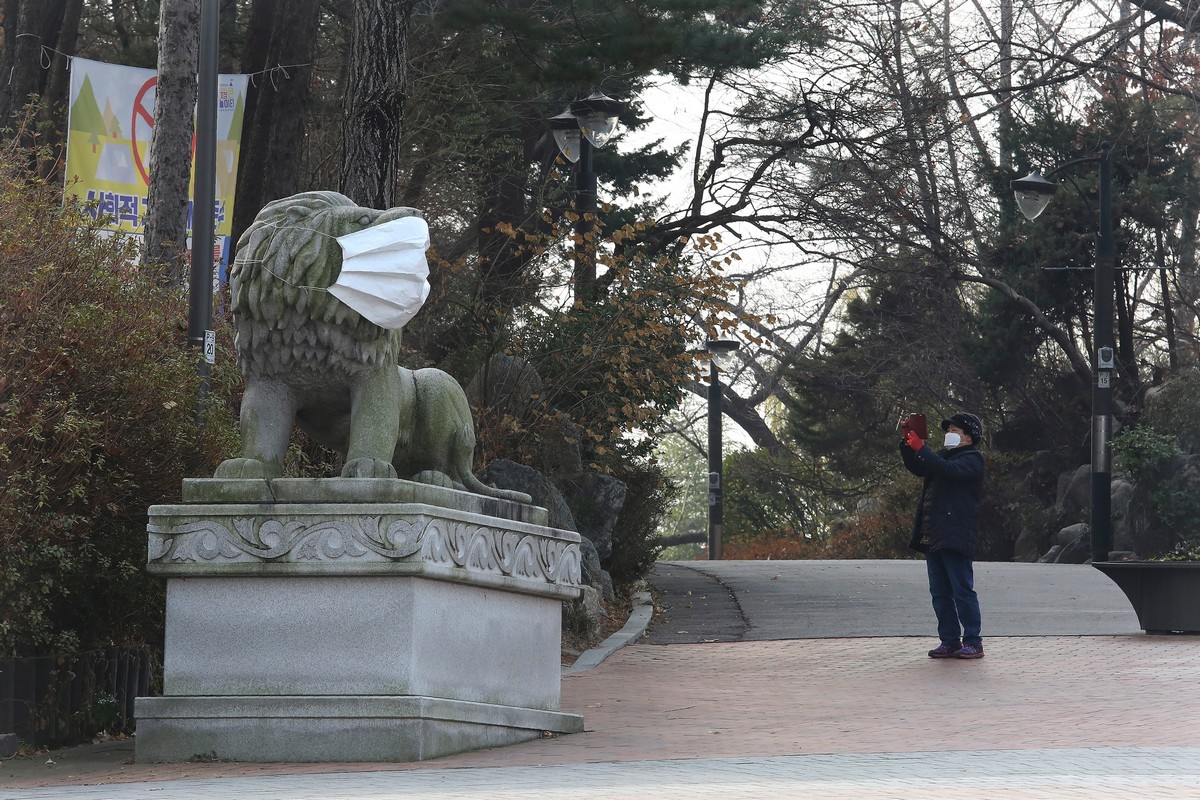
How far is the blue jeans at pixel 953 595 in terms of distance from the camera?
12070mm

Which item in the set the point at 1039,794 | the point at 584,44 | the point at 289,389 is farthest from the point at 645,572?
the point at 1039,794

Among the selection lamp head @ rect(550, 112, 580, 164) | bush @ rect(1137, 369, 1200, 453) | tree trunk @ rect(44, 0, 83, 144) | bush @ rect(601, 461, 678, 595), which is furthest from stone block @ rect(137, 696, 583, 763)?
bush @ rect(1137, 369, 1200, 453)

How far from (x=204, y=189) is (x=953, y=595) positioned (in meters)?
6.37

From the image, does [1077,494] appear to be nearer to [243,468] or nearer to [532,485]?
[532,485]

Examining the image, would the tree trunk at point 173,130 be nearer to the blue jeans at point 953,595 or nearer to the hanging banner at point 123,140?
the hanging banner at point 123,140

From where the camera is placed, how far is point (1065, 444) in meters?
34.1

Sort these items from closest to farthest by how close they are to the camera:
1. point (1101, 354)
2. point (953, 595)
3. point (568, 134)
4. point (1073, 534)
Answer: point (953, 595) → point (568, 134) → point (1101, 354) → point (1073, 534)

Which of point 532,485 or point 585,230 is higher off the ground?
point 585,230

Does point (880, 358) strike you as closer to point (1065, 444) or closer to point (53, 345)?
point (1065, 444)

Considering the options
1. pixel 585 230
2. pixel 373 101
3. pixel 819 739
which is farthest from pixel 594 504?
pixel 819 739

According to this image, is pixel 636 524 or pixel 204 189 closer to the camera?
pixel 204 189

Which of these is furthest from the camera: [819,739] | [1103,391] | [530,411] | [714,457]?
[714,457]

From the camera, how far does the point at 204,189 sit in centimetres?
1159

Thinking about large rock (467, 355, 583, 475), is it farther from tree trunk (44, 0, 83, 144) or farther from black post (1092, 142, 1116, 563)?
black post (1092, 142, 1116, 563)
